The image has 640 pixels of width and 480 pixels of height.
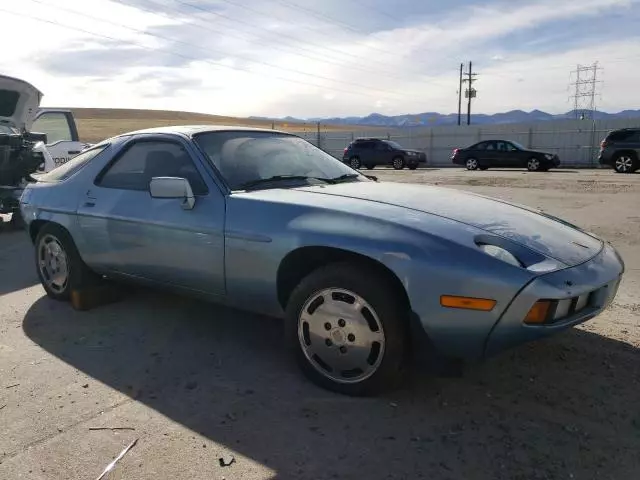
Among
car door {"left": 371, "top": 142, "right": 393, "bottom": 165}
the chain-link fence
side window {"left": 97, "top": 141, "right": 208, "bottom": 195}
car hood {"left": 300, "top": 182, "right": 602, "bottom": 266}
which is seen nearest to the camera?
car hood {"left": 300, "top": 182, "right": 602, "bottom": 266}

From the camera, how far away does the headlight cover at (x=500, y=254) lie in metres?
2.61

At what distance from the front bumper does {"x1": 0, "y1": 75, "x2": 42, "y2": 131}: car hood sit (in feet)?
29.5

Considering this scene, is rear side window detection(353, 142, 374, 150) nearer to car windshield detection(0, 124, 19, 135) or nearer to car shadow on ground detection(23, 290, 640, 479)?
car windshield detection(0, 124, 19, 135)

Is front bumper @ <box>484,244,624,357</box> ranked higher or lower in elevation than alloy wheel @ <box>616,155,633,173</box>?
lower

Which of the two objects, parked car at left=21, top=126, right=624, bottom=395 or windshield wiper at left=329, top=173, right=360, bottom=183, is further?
windshield wiper at left=329, top=173, right=360, bottom=183

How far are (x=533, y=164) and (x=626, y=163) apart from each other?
12.5 ft

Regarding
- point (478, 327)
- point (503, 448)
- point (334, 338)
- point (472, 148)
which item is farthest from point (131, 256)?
point (472, 148)

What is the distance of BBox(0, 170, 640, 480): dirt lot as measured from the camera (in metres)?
2.37

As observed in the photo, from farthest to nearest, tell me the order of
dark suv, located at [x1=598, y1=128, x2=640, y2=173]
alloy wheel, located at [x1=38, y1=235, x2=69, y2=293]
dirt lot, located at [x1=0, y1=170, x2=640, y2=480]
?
dark suv, located at [x1=598, y1=128, x2=640, y2=173], alloy wheel, located at [x1=38, y1=235, x2=69, y2=293], dirt lot, located at [x1=0, y1=170, x2=640, y2=480]

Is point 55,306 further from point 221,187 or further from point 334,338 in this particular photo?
point 334,338

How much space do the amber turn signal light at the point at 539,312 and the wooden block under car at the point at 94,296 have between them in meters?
3.35

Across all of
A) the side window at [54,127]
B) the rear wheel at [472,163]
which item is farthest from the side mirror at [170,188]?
the rear wheel at [472,163]

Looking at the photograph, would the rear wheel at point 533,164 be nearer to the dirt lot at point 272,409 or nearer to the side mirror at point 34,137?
the side mirror at point 34,137

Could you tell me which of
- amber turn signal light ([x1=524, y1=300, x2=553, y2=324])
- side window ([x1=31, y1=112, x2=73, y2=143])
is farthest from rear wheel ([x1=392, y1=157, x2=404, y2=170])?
amber turn signal light ([x1=524, y1=300, x2=553, y2=324])
